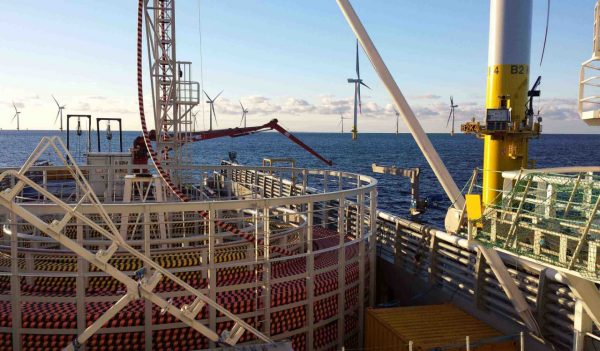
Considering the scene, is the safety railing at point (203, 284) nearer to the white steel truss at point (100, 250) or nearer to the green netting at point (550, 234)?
the white steel truss at point (100, 250)

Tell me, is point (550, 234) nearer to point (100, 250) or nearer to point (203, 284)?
point (203, 284)

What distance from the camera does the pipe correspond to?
13.0 meters

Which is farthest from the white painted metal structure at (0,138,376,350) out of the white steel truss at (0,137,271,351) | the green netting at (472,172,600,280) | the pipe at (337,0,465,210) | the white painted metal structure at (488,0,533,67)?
the white painted metal structure at (488,0,533,67)

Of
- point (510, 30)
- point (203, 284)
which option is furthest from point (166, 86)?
point (510, 30)

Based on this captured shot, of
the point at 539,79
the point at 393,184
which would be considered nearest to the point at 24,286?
the point at 539,79

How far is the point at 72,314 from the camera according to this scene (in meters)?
11.1

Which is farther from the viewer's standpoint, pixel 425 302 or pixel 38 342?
pixel 425 302

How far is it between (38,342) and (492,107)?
91.7 feet

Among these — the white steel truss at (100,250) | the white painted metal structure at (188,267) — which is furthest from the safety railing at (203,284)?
the white steel truss at (100,250)

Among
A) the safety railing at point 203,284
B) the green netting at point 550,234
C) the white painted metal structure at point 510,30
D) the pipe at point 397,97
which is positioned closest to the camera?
the green netting at point 550,234

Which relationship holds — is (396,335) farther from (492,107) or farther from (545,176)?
(492,107)

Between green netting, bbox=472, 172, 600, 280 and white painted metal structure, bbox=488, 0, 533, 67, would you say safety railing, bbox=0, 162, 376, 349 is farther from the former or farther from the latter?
white painted metal structure, bbox=488, 0, 533, 67

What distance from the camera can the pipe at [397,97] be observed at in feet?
42.5

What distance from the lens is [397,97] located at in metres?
13.0
